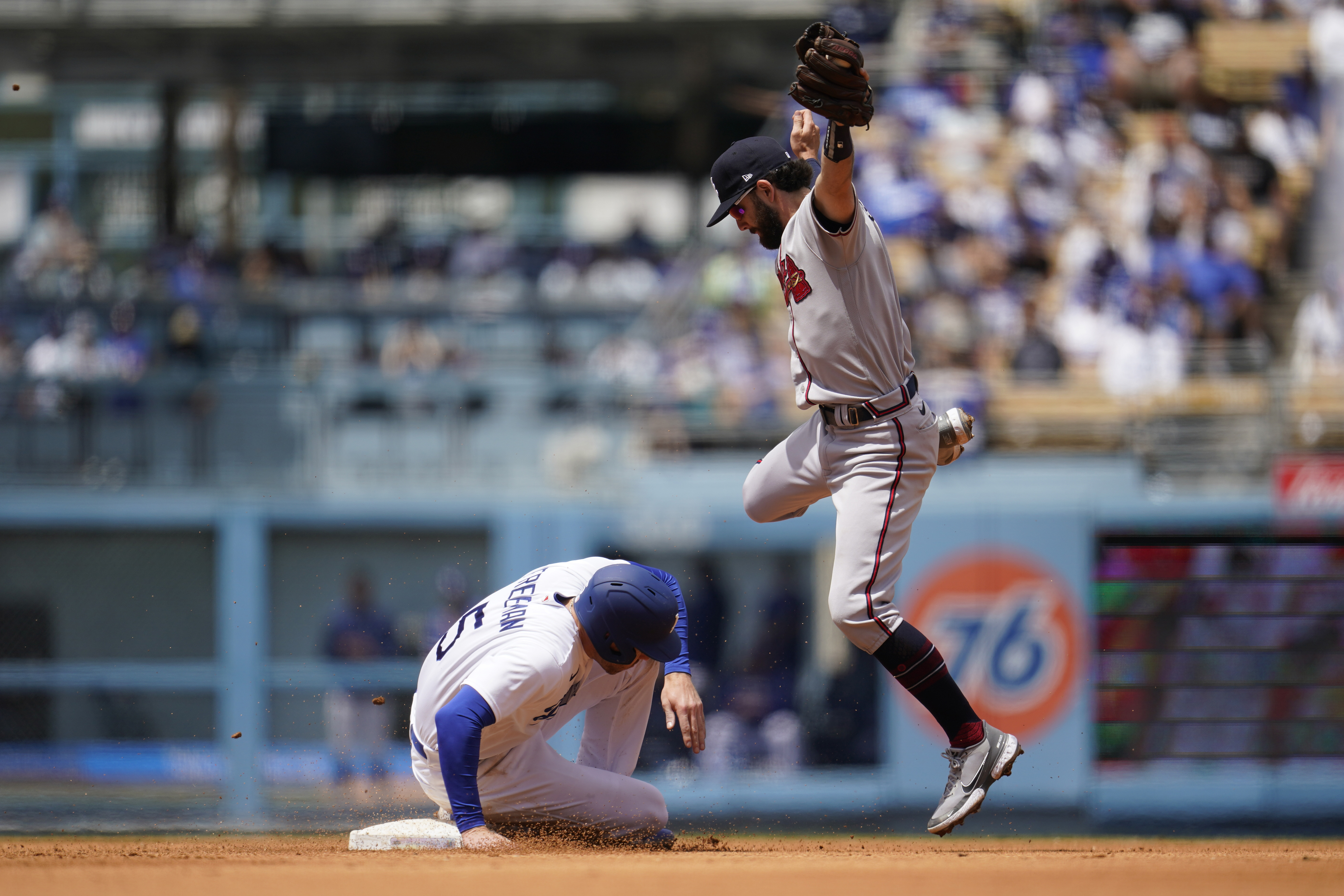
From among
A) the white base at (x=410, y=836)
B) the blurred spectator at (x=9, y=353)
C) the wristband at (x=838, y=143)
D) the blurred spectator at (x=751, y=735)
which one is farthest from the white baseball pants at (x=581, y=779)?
the blurred spectator at (x=9, y=353)

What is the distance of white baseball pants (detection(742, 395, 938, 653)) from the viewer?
472 centimetres

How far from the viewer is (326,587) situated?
32.2 ft

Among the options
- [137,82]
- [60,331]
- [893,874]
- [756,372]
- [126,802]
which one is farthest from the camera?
[137,82]

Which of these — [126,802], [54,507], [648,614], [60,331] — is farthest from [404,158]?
[648,614]

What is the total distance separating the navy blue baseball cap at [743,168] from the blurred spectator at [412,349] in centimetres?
692

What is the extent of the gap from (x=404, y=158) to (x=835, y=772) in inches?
359

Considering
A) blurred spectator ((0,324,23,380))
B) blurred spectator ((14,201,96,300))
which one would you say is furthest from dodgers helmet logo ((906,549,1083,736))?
blurred spectator ((14,201,96,300))

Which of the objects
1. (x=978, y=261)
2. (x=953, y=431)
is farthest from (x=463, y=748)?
(x=978, y=261)

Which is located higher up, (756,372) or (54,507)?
(756,372)

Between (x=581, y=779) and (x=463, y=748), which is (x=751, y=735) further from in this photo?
(x=463, y=748)

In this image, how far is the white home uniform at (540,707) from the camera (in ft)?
16.3

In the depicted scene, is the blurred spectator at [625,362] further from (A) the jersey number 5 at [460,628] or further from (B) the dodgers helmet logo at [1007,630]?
(A) the jersey number 5 at [460,628]

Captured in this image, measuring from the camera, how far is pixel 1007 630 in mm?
9219

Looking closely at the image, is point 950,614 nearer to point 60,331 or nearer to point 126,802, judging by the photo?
point 126,802
